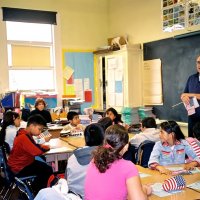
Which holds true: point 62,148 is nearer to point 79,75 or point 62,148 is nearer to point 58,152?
point 58,152

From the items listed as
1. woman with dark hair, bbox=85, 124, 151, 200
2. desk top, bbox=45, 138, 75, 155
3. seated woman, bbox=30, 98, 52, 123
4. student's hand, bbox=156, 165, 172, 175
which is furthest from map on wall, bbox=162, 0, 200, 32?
woman with dark hair, bbox=85, 124, 151, 200

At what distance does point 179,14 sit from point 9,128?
3.36 metres

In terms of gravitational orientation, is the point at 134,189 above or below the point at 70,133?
above

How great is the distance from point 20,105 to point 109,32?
Result: 115 inches

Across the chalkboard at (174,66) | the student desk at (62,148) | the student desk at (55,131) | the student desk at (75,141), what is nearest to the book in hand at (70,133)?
the student desk at (75,141)

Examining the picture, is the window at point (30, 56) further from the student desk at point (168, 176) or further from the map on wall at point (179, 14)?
the student desk at point (168, 176)

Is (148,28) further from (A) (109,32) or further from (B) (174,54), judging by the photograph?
(A) (109,32)

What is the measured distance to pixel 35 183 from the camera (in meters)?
3.50

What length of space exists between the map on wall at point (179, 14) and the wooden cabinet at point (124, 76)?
1.06 meters

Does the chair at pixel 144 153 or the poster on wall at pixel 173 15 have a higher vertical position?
the poster on wall at pixel 173 15

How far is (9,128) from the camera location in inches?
169

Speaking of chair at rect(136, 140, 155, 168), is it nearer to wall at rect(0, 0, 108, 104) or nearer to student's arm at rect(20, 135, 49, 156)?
student's arm at rect(20, 135, 49, 156)

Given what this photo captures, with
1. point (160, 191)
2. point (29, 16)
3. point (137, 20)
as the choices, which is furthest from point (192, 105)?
point (29, 16)

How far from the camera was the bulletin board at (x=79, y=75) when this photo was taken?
24.4 feet
